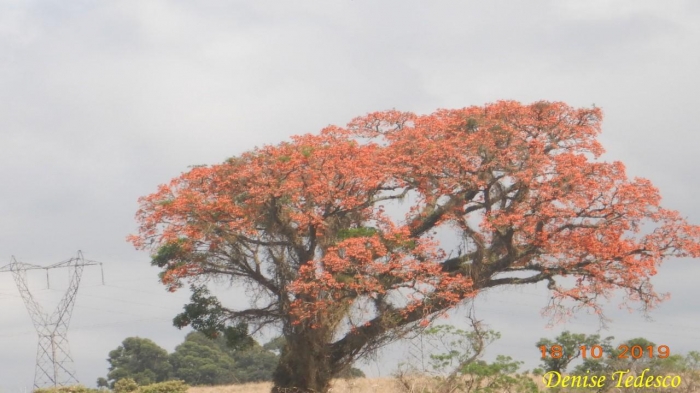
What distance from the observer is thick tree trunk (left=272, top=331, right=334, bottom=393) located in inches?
1110

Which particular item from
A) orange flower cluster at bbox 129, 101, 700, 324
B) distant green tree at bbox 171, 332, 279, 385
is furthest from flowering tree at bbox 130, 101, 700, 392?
distant green tree at bbox 171, 332, 279, 385

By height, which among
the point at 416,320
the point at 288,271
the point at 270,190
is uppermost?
the point at 270,190

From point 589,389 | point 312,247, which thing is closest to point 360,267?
point 312,247

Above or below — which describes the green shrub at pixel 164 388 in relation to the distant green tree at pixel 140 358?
below

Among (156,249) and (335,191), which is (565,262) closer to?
(335,191)

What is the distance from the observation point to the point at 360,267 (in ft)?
85.5

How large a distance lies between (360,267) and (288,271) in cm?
281

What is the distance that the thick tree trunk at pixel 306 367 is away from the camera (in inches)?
1110

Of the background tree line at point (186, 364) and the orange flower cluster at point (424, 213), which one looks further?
the background tree line at point (186, 364)

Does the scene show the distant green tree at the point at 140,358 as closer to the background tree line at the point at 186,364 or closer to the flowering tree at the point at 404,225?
the background tree line at the point at 186,364

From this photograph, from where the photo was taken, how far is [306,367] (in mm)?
28391

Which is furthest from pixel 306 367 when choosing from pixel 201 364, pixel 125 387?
pixel 201 364
